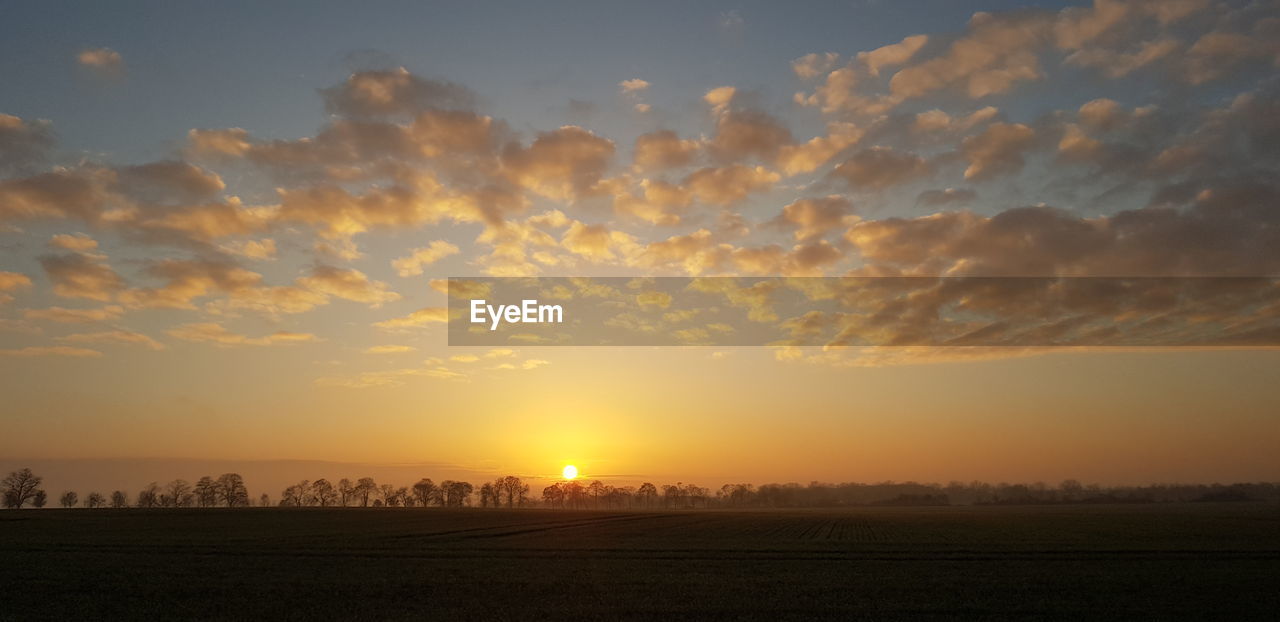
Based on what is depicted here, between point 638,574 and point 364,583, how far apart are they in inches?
546

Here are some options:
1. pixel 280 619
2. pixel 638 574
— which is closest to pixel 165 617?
pixel 280 619

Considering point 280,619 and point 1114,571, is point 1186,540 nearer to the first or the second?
point 1114,571

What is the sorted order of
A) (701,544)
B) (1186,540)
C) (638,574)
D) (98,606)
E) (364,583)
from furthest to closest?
(1186,540)
(701,544)
(638,574)
(364,583)
(98,606)

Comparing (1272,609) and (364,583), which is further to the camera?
(364,583)

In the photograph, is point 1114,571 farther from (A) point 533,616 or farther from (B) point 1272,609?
(A) point 533,616

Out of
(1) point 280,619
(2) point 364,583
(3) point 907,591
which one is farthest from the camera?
(2) point 364,583

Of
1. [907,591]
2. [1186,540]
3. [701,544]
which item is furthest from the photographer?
[1186,540]

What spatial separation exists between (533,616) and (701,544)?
1459 inches

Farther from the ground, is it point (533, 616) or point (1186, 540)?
point (533, 616)

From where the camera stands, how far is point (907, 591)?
3338 cm

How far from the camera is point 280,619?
2702 cm

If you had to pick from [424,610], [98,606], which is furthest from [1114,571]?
[98,606]

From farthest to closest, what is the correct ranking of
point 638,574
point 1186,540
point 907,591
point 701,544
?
1. point 1186,540
2. point 701,544
3. point 638,574
4. point 907,591

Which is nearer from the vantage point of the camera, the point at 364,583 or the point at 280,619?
the point at 280,619
